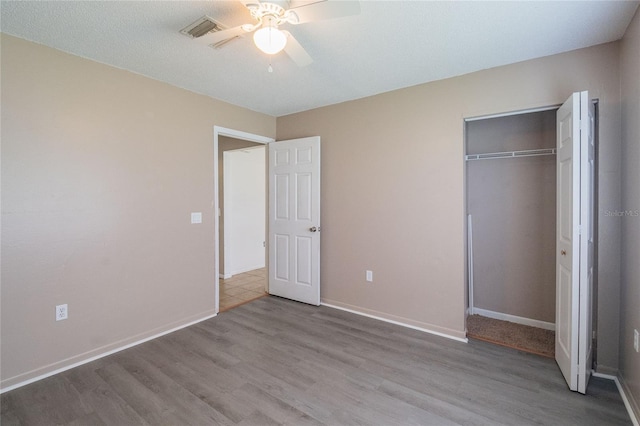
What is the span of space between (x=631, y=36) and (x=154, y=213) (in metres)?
3.91

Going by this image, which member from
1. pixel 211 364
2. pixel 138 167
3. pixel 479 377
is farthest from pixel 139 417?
pixel 479 377

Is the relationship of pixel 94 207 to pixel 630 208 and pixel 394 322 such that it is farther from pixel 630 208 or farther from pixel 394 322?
pixel 630 208

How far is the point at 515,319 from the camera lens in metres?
3.19

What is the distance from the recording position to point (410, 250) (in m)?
3.09

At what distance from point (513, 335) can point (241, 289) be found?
3365 millimetres

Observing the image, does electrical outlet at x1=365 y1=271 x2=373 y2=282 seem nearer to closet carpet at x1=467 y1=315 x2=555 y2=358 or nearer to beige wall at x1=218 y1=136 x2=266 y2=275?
closet carpet at x1=467 y1=315 x2=555 y2=358

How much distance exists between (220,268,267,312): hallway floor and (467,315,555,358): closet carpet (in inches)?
103

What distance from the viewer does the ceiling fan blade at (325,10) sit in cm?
148

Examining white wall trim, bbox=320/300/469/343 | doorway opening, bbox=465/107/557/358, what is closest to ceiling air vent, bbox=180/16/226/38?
doorway opening, bbox=465/107/557/358

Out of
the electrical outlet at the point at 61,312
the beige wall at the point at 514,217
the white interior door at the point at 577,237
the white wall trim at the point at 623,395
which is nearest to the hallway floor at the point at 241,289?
the electrical outlet at the point at 61,312

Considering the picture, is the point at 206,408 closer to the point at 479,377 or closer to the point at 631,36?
the point at 479,377

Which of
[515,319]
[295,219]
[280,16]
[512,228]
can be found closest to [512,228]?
[512,228]

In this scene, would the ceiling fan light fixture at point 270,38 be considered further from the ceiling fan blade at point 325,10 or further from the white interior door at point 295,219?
the white interior door at point 295,219

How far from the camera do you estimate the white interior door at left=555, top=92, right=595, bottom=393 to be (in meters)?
1.95
